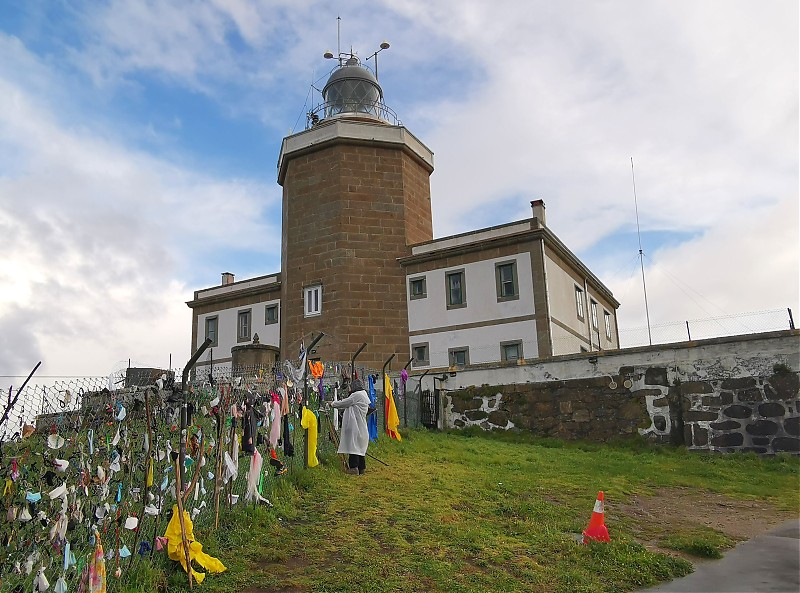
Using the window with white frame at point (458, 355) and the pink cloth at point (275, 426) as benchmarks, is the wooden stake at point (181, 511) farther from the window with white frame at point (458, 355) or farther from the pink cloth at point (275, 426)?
the window with white frame at point (458, 355)

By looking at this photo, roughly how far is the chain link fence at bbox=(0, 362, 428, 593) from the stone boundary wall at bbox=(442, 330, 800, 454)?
9.50 m

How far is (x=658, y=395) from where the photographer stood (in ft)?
51.9

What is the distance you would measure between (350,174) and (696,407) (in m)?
14.9

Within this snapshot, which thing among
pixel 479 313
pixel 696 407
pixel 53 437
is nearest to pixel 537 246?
pixel 479 313

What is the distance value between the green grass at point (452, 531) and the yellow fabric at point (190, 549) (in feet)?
0.36

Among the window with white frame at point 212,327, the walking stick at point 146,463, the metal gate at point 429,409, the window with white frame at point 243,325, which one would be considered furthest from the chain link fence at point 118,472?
the window with white frame at point 212,327

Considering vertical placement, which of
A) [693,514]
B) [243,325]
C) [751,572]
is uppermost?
[243,325]

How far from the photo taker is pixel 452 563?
6.96 metres

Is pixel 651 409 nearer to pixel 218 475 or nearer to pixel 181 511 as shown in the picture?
pixel 218 475

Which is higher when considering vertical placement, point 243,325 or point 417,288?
point 417,288

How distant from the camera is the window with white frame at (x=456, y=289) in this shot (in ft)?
80.3

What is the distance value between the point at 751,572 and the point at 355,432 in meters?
5.68

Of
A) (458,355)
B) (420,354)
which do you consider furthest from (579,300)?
(420,354)

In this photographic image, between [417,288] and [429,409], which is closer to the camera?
[429,409]
